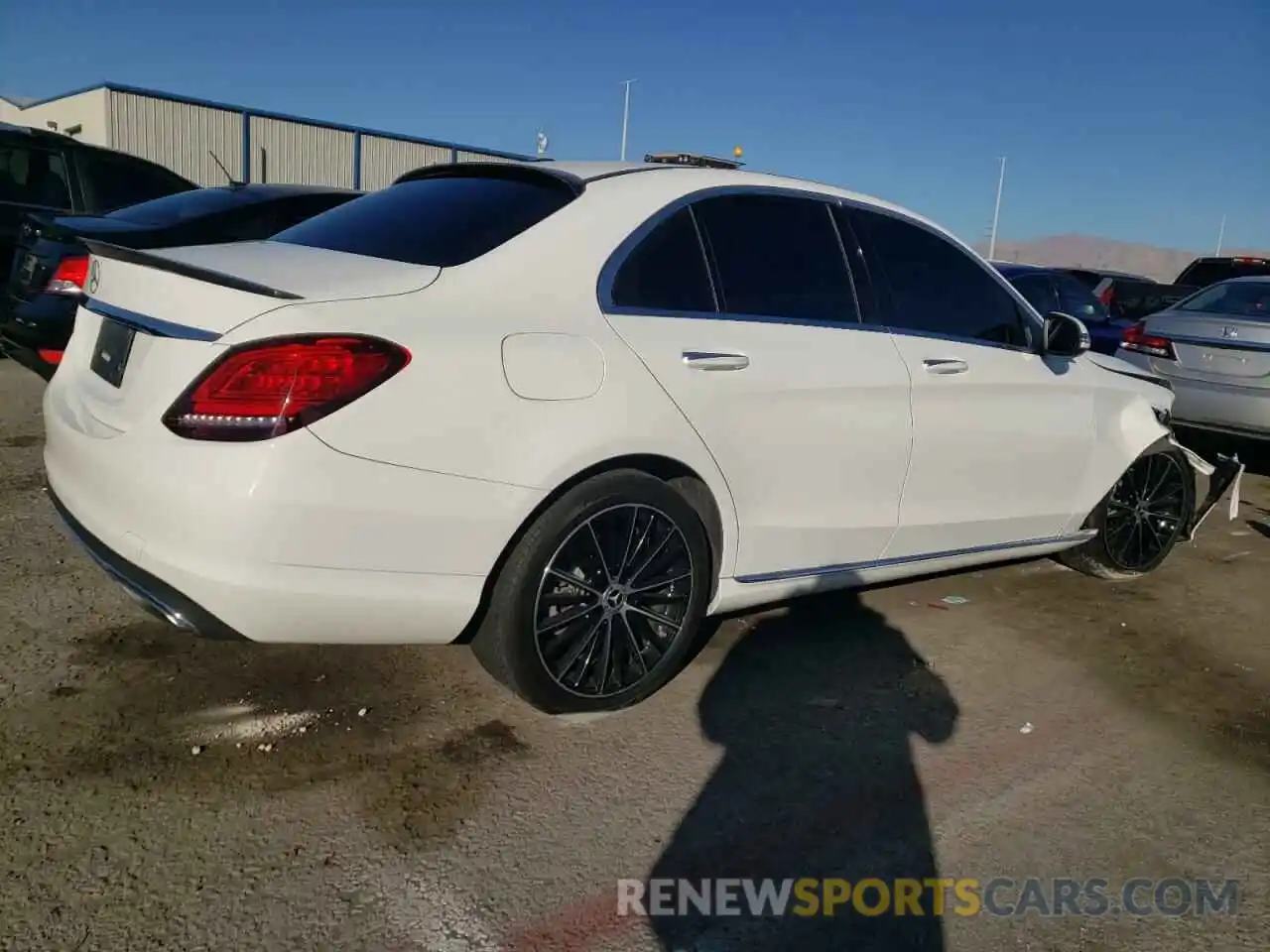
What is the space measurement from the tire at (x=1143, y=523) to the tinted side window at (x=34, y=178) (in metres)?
7.21

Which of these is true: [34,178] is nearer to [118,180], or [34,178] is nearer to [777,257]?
[118,180]

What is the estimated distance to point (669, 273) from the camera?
3.16m

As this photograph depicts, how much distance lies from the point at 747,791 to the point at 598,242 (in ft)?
5.37

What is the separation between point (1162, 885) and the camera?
2.53 m

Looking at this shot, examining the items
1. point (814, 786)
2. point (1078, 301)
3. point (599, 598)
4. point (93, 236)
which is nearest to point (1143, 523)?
point (814, 786)

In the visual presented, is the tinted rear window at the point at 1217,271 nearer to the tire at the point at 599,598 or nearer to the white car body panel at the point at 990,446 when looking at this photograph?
the white car body panel at the point at 990,446

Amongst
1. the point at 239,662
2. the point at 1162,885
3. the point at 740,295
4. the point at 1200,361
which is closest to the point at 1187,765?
the point at 1162,885

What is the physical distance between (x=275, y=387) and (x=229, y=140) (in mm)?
23776

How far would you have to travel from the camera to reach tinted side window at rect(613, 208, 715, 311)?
9.96 feet

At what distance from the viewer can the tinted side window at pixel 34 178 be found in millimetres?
7223

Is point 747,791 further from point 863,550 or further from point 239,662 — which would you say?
point 239,662

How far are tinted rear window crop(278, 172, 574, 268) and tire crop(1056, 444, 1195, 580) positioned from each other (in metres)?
3.12

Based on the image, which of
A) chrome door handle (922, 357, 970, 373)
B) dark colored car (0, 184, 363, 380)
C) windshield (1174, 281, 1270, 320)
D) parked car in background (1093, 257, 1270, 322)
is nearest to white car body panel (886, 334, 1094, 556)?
chrome door handle (922, 357, 970, 373)

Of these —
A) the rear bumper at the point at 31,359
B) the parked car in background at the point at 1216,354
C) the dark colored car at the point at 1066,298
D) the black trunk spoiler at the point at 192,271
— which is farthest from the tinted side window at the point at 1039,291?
the black trunk spoiler at the point at 192,271
